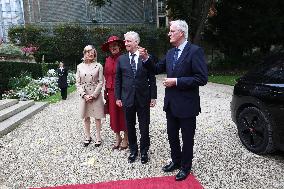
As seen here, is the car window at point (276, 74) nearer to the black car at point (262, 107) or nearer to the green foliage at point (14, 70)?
the black car at point (262, 107)

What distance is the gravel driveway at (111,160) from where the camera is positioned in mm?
4500

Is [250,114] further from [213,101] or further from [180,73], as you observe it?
[213,101]

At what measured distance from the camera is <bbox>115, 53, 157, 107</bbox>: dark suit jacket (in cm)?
488

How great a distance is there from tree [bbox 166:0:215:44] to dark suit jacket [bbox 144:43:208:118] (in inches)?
721

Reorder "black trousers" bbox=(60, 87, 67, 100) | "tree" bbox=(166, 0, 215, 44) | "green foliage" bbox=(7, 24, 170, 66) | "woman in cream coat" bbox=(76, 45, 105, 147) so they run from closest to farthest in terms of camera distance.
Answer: "woman in cream coat" bbox=(76, 45, 105, 147) → "black trousers" bbox=(60, 87, 67, 100) → "tree" bbox=(166, 0, 215, 44) → "green foliage" bbox=(7, 24, 170, 66)

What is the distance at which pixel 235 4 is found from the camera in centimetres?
2361

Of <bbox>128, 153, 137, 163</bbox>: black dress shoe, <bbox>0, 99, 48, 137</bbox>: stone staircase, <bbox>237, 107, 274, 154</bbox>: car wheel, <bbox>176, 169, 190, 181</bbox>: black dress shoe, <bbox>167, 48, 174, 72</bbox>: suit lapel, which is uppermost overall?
<bbox>167, 48, 174, 72</bbox>: suit lapel

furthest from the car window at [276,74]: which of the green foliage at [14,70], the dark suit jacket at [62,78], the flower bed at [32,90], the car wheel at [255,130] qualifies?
the green foliage at [14,70]

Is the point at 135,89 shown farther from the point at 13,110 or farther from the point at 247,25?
the point at 247,25

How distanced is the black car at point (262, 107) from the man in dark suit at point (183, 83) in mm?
1311

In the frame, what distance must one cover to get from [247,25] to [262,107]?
1988 cm

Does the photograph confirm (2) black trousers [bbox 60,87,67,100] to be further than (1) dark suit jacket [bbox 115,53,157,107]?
Yes

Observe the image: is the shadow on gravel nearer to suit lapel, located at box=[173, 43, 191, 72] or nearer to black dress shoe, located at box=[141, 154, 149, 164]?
black dress shoe, located at box=[141, 154, 149, 164]

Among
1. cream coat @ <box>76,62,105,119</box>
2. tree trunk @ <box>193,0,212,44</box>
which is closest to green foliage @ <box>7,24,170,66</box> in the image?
tree trunk @ <box>193,0,212,44</box>
